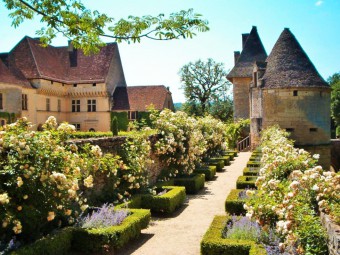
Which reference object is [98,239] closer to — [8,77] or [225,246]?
[225,246]

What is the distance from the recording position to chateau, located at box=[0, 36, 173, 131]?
37.6 m

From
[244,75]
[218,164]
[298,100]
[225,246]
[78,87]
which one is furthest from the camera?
[78,87]

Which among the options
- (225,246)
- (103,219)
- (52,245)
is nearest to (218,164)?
(103,219)

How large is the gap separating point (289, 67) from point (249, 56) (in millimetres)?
13369

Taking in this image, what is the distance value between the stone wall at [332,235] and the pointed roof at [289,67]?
67.3 feet

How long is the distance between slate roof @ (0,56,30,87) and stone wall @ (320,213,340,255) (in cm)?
3086

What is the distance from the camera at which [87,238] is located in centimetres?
692

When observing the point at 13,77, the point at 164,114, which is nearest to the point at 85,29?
the point at 164,114

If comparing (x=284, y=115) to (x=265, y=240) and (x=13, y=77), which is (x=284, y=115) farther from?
(x=13, y=77)

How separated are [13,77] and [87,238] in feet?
97.4

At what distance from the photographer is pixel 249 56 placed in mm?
37781

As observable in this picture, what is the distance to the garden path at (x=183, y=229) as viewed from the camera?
24.7 feet

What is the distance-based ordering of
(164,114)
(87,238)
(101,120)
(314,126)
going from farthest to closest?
(101,120) → (314,126) → (164,114) → (87,238)

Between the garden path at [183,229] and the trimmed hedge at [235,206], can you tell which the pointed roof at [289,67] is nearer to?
the garden path at [183,229]
